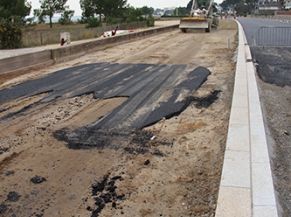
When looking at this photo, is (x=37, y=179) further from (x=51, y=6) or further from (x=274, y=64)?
(x=51, y=6)

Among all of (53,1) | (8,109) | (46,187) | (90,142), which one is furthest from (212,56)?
(53,1)

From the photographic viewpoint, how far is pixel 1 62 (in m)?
15.7

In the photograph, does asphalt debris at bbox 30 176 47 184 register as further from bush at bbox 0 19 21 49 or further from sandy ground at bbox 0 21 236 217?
bush at bbox 0 19 21 49

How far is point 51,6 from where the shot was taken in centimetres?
7006

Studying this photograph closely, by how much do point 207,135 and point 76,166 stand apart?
8.24ft

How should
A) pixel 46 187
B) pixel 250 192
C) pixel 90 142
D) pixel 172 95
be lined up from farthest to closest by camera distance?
pixel 172 95 < pixel 90 142 < pixel 46 187 < pixel 250 192

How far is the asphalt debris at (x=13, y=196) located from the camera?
530 cm

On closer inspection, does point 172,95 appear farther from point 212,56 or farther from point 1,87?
point 212,56

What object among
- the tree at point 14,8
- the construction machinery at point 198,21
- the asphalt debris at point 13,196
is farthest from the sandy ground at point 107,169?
the tree at point 14,8

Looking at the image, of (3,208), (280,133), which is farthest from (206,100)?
(3,208)

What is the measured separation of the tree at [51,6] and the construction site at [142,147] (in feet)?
190

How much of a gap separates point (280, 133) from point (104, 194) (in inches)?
156

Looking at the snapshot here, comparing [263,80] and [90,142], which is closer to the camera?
[90,142]

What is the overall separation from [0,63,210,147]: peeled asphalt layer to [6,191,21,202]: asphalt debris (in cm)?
206
